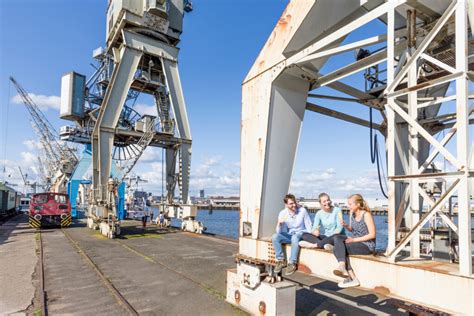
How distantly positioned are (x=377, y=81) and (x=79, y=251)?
36.7ft

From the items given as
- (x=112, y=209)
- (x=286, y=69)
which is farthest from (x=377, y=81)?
(x=112, y=209)

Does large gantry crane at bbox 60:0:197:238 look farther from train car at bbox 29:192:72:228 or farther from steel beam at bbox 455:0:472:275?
steel beam at bbox 455:0:472:275

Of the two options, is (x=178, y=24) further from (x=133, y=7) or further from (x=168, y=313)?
(x=168, y=313)

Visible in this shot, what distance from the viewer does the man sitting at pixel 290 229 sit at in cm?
438

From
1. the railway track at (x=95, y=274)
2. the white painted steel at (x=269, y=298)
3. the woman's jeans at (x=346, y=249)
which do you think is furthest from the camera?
the railway track at (x=95, y=274)

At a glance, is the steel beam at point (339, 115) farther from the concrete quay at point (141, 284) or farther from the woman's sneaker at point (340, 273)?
the concrete quay at point (141, 284)

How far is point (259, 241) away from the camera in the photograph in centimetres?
499

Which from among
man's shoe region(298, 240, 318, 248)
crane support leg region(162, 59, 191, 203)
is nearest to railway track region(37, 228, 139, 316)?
man's shoe region(298, 240, 318, 248)

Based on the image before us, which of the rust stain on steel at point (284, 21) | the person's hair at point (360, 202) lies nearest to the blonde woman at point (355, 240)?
the person's hair at point (360, 202)

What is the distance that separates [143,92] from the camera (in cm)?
2264

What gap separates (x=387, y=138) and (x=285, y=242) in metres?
2.25

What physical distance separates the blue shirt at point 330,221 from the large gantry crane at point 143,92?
12263 mm

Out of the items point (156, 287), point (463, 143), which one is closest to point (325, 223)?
point (463, 143)

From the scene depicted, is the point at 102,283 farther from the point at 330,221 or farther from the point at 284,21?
the point at 284,21
